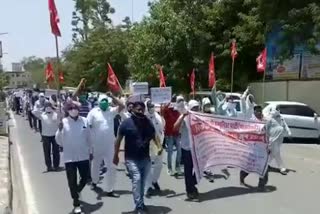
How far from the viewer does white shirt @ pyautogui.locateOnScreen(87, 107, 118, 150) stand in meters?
10.6

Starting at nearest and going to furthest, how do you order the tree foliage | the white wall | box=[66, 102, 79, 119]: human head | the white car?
1. box=[66, 102, 79, 119]: human head
2. the white car
3. the tree foliage
4. the white wall

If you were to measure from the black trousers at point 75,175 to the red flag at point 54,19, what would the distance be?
5.71 m

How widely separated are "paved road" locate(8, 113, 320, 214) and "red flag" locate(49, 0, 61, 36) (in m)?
3.30

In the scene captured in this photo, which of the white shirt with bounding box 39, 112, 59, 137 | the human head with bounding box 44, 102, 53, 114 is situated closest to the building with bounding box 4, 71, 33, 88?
the human head with bounding box 44, 102, 53, 114

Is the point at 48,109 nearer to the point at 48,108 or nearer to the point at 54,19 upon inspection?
the point at 48,108

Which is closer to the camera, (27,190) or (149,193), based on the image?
(149,193)

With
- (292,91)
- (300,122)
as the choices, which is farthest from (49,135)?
(292,91)

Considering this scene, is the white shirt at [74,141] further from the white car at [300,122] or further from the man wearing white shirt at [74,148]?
the white car at [300,122]

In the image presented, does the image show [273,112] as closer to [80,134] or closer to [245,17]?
[80,134]

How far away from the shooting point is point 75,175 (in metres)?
9.45

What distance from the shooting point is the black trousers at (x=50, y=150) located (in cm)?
1430

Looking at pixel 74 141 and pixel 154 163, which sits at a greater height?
pixel 74 141

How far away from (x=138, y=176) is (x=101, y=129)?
1932 mm

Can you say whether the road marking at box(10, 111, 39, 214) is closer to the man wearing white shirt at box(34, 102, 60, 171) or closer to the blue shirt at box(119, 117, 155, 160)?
the man wearing white shirt at box(34, 102, 60, 171)
